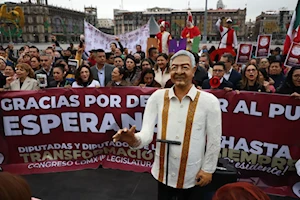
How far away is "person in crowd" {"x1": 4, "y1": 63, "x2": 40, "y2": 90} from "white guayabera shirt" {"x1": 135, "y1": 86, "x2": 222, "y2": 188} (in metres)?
2.55

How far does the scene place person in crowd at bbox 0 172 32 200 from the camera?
0.90 meters

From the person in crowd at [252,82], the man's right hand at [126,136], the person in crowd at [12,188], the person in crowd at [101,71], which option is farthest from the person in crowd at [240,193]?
the person in crowd at [101,71]

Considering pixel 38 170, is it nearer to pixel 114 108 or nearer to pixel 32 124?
pixel 32 124

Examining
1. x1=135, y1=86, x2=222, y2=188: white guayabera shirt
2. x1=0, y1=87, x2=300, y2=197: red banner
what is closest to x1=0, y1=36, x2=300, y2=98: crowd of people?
x1=0, y1=87, x2=300, y2=197: red banner

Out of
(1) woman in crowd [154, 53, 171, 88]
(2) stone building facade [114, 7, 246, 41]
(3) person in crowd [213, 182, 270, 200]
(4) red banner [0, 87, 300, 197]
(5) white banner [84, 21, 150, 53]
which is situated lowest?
(4) red banner [0, 87, 300, 197]

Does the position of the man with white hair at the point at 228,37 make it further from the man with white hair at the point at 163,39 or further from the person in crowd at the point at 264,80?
the person in crowd at the point at 264,80

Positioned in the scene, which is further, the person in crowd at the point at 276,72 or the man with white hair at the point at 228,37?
the man with white hair at the point at 228,37

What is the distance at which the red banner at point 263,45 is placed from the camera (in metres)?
5.91

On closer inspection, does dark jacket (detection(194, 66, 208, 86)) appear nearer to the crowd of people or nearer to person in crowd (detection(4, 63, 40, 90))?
the crowd of people

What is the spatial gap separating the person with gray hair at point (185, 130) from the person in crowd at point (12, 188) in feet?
3.26

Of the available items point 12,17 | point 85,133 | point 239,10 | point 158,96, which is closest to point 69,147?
point 85,133

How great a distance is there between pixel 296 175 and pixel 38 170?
133 inches

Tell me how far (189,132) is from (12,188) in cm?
133

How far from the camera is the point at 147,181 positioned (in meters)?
3.50
